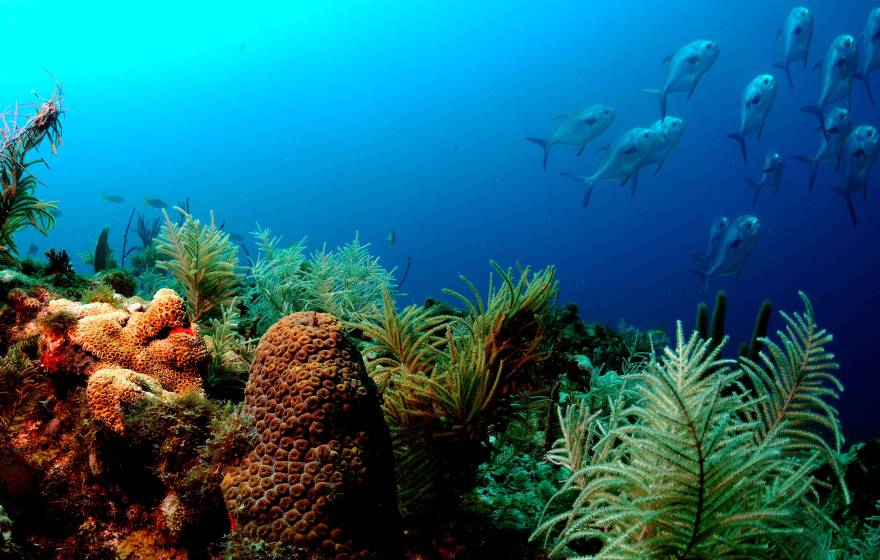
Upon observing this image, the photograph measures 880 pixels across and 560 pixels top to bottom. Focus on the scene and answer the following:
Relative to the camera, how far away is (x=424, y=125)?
124 m

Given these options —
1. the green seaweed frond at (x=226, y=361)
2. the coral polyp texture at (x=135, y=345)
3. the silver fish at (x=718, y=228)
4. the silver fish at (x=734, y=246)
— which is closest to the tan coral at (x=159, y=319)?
the coral polyp texture at (x=135, y=345)

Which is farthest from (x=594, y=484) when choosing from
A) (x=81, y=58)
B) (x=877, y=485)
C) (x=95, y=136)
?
(x=95, y=136)

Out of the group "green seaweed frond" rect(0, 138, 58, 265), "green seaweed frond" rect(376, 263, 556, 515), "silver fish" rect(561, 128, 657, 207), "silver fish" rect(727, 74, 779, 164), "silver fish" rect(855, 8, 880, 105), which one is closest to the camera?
"green seaweed frond" rect(376, 263, 556, 515)

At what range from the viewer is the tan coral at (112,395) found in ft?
7.88

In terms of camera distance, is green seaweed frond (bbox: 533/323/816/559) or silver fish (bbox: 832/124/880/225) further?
silver fish (bbox: 832/124/880/225)

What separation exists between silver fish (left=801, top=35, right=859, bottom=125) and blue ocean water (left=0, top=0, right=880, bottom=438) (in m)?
70.2

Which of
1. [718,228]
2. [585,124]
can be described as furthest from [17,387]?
[585,124]

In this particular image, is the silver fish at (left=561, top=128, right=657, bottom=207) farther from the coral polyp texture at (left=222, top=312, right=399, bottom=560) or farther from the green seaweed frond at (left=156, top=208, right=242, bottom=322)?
the coral polyp texture at (left=222, top=312, right=399, bottom=560)

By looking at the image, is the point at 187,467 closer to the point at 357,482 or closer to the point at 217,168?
the point at 357,482

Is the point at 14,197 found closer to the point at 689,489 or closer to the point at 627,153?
the point at 689,489

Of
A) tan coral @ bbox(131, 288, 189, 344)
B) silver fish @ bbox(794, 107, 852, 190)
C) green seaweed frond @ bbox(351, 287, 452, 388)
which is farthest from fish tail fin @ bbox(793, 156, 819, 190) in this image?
tan coral @ bbox(131, 288, 189, 344)

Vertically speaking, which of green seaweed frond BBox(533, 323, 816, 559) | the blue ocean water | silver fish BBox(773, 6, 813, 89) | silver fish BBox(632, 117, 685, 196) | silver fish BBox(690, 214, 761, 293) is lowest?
green seaweed frond BBox(533, 323, 816, 559)

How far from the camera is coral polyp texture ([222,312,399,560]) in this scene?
6.59 feet

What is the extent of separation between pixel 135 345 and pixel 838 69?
16.4m
